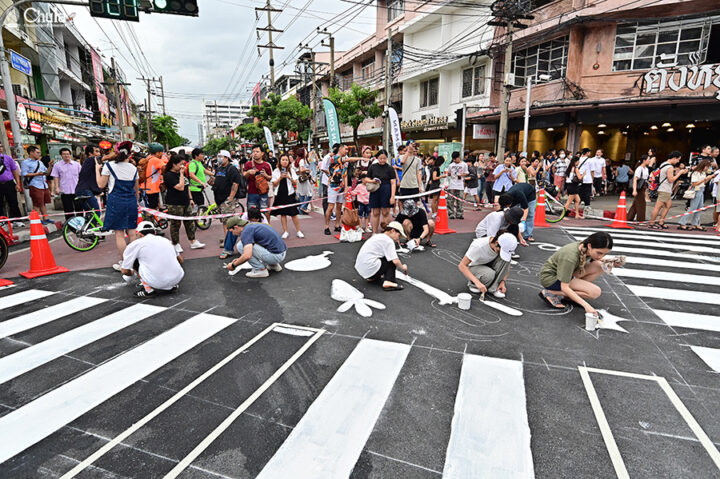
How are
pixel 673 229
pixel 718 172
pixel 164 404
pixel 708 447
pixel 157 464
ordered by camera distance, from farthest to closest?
pixel 673 229 → pixel 718 172 → pixel 164 404 → pixel 708 447 → pixel 157 464

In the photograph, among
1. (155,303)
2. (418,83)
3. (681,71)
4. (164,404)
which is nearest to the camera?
(164,404)

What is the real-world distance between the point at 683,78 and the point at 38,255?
20.4 m

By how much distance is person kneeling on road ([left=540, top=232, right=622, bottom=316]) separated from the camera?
13.8ft

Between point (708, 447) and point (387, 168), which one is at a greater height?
point (387, 168)

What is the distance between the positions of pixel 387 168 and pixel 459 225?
3802 mm

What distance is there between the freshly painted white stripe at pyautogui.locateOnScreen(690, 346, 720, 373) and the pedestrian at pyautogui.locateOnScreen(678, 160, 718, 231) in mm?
7395

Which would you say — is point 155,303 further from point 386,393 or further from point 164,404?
point 386,393

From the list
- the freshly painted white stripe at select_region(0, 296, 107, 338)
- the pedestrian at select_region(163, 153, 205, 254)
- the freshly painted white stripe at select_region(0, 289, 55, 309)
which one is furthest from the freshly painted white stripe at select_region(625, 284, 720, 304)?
the freshly painted white stripe at select_region(0, 289, 55, 309)

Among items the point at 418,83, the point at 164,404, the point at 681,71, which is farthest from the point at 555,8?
the point at 164,404

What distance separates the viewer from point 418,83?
101 feet

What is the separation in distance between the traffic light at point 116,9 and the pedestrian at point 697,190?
13.3 metres

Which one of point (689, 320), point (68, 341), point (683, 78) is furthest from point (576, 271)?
point (683, 78)

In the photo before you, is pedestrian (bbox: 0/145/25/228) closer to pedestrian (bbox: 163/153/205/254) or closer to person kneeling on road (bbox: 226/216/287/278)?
pedestrian (bbox: 163/153/205/254)

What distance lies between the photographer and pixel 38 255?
6.30 meters
